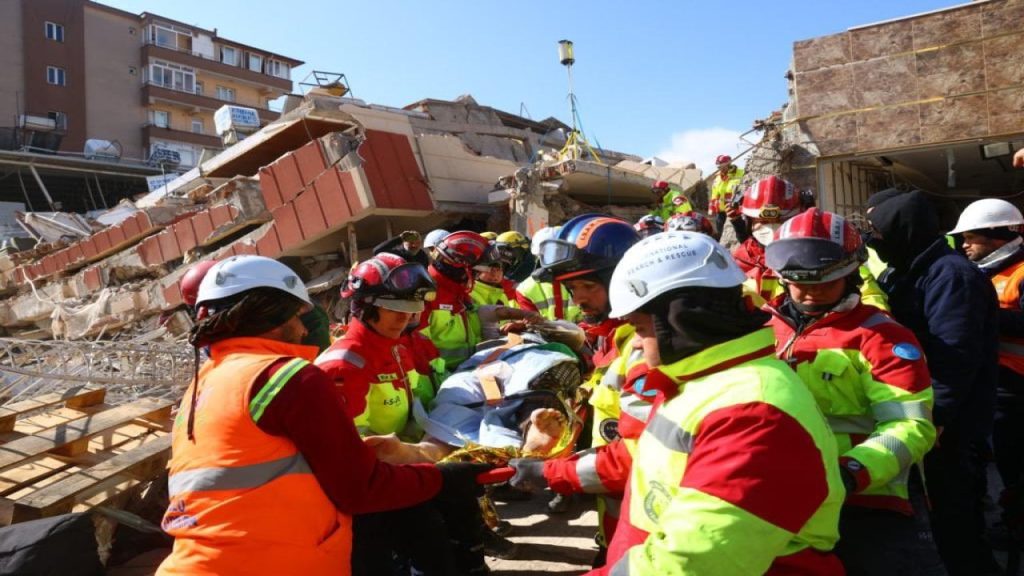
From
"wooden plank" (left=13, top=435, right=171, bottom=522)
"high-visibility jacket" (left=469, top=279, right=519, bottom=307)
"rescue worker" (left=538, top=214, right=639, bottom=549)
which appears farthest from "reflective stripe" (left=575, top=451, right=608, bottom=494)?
"high-visibility jacket" (left=469, top=279, right=519, bottom=307)

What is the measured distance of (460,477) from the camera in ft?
8.63

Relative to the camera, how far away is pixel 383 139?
1022cm

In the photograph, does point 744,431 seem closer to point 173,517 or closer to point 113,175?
point 173,517

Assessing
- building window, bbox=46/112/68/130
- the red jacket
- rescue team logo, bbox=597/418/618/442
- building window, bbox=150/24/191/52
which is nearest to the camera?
rescue team logo, bbox=597/418/618/442

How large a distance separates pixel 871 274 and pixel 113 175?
3295 cm

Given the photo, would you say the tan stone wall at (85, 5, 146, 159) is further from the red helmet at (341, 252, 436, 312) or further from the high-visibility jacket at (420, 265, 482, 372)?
the red helmet at (341, 252, 436, 312)

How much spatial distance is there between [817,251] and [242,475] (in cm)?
217

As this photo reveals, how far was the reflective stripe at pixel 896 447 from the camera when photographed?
2264 millimetres

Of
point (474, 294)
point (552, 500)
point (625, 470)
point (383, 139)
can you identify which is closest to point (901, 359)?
point (625, 470)

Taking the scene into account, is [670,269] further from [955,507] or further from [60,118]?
[60,118]

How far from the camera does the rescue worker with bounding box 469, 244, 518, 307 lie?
6.51 m

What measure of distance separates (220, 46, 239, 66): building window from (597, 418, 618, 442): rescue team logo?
48.0 meters

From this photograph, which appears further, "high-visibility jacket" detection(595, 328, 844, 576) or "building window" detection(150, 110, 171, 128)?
"building window" detection(150, 110, 171, 128)

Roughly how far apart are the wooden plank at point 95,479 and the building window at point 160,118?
41.3 metres
